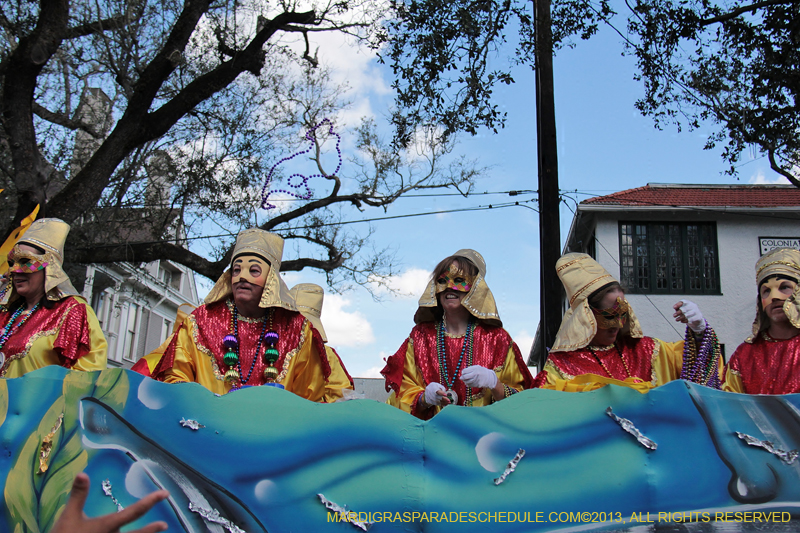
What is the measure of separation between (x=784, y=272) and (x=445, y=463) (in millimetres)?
2298

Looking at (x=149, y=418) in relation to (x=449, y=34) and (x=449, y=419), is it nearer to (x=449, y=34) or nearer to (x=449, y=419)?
(x=449, y=419)

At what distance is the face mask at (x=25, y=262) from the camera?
14.2 feet

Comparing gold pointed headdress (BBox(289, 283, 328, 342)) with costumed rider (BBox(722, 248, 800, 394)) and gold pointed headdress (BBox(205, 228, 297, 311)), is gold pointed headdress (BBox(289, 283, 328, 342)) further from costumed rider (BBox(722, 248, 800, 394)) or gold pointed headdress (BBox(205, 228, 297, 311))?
costumed rider (BBox(722, 248, 800, 394))

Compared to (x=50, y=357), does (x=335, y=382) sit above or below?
below

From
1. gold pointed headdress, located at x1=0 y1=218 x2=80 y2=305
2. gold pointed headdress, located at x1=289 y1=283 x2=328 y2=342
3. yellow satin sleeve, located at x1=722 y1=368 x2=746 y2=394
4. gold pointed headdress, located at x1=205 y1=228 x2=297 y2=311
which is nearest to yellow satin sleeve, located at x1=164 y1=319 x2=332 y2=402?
gold pointed headdress, located at x1=205 y1=228 x2=297 y2=311

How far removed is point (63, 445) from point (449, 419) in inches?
68.0

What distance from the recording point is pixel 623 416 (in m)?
2.77

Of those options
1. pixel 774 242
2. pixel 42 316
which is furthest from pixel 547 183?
pixel 774 242

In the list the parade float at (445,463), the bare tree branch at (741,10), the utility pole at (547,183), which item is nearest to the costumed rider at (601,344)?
the parade float at (445,463)

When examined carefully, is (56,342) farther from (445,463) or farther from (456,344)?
(445,463)

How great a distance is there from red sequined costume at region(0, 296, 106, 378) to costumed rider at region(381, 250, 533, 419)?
184 centimetres

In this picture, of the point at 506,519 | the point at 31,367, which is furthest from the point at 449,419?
the point at 31,367

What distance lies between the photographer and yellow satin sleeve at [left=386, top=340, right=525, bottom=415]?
3.98 meters

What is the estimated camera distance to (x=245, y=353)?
408 centimetres
